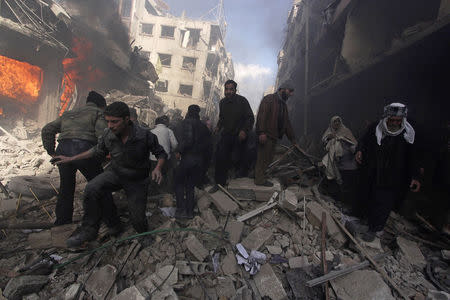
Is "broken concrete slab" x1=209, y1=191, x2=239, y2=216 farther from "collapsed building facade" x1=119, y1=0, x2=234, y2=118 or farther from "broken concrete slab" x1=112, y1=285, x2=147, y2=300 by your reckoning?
"collapsed building facade" x1=119, y1=0, x2=234, y2=118

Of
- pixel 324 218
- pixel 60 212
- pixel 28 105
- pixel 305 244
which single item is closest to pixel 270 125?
pixel 324 218

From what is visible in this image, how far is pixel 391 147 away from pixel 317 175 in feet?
6.82

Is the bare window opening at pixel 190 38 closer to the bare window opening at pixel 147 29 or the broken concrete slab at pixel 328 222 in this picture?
the bare window opening at pixel 147 29

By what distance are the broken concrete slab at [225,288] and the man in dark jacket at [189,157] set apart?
153 cm

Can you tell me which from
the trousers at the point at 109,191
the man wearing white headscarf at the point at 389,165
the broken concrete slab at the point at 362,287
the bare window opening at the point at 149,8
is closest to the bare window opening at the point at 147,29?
the bare window opening at the point at 149,8

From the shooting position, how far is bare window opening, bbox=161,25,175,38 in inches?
1170

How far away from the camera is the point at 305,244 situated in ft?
10.2

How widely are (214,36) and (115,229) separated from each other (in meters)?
34.2

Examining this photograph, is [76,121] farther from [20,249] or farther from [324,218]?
[324,218]

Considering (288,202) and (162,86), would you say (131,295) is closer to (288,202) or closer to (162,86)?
(288,202)

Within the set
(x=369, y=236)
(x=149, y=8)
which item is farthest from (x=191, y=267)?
(x=149, y=8)

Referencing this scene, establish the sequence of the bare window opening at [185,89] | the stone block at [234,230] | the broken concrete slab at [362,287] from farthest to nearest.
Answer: the bare window opening at [185,89]
the stone block at [234,230]
the broken concrete slab at [362,287]

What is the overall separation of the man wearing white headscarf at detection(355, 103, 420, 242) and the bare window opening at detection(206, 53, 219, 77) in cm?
3046

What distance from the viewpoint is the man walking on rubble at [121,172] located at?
8.45 feet
